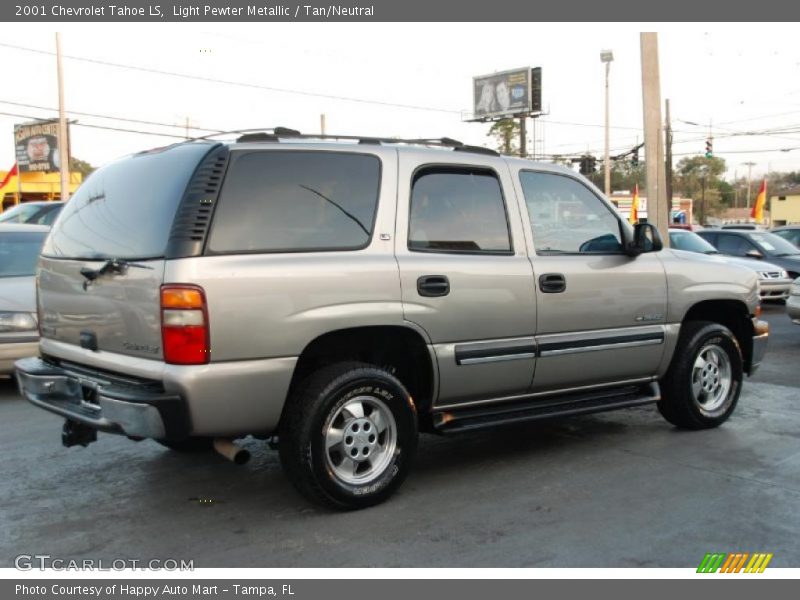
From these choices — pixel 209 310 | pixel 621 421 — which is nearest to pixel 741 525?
pixel 621 421

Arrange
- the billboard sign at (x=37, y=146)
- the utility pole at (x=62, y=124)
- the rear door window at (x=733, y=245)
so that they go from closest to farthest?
the rear door window at (x=733, y=245), the utility pole at (x=62, y=124), the billboard sign at (x=37, y=146)

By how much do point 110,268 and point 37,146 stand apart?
4837cm

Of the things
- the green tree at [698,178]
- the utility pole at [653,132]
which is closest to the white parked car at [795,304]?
the utility pole at [653,132]

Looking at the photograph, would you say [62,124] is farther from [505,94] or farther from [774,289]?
[505,94]

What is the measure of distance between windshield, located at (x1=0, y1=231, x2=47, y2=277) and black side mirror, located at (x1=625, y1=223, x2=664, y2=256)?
566 centimetres

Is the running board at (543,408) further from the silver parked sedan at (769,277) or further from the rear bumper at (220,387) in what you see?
the silver parked sedan at (769,277)

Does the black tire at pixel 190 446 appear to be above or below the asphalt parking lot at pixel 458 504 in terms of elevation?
above

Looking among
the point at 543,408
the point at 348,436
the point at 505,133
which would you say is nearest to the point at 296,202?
the point at 348,436

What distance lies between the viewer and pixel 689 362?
A: 5902 millimetres

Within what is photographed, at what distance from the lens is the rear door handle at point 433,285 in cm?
451

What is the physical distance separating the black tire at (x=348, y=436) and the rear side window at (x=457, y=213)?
85 centimetres

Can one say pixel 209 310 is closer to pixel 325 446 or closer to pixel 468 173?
pixel 325 446

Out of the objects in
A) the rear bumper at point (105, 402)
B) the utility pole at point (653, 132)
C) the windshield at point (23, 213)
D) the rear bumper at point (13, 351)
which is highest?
the utility pole at point (653, 132)
